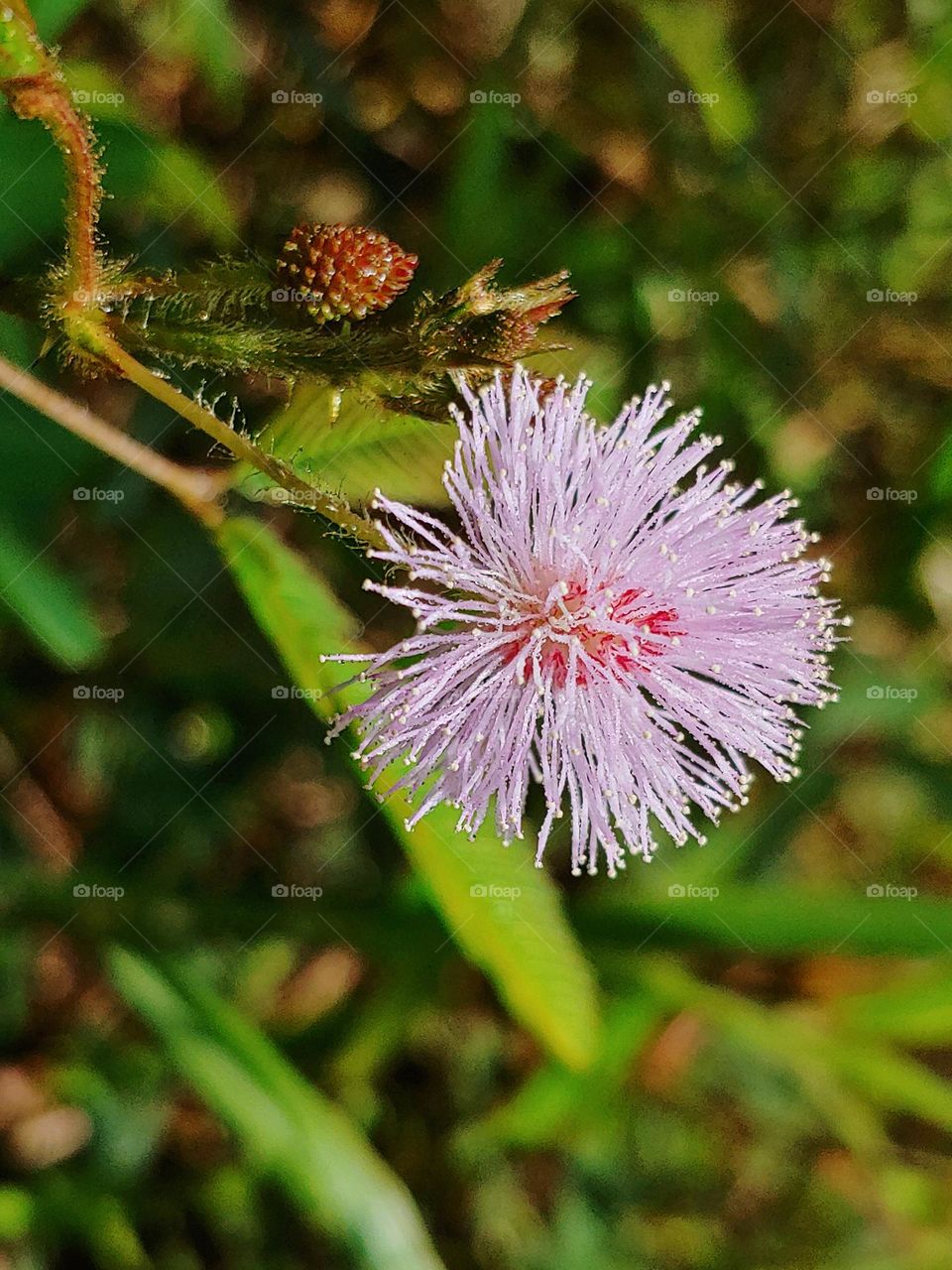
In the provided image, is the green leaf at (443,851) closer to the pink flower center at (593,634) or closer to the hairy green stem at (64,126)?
the pink flower center at (593,634)

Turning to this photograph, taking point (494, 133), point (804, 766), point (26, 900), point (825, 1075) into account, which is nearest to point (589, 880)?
point (804, 766)

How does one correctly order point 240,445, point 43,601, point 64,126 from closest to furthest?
point 64,126
point 240,445
point 43,601

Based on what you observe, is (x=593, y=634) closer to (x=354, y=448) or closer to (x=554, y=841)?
(x=354, y=448)

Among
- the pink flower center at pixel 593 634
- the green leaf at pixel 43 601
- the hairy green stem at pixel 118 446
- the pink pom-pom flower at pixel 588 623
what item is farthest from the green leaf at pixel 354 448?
the green leaf at pixel 43 601

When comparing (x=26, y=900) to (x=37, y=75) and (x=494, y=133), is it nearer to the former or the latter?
(x=37, y=75)

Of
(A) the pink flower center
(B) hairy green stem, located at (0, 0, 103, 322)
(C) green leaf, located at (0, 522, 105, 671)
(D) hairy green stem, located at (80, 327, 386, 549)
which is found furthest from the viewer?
(C) green leaf, located at (0, 522, 105, 671)

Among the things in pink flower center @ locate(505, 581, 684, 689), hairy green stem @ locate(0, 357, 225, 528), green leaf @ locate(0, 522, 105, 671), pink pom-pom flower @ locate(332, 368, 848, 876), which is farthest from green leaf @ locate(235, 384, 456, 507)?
green leaf @ locate(0, 522, 105, 671)

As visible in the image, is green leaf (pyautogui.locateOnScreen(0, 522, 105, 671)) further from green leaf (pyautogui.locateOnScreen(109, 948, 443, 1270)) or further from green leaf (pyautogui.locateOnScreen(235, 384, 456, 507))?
green leaf (pyautogui.locateOnScreen(109, 948, 443, 1270))

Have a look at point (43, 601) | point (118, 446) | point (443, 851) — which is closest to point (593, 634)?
point (443, 851)
